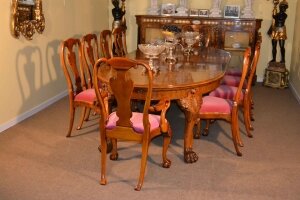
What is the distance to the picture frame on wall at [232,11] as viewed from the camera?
5.96 meters

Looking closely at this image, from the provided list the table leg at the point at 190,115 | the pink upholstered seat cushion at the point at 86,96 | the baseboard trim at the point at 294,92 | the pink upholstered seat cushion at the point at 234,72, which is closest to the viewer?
the table leg at the point at 190,115

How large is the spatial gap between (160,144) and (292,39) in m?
3.83

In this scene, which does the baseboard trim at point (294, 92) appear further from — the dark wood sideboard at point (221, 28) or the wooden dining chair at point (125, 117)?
the wooden dining chair at point (125, 117)

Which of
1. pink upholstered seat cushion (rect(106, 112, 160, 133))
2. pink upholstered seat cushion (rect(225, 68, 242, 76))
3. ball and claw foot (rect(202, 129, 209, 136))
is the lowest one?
ball and claw foot (rect(202, 129, 209, 136))

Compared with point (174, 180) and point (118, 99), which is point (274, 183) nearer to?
point (174, 180)

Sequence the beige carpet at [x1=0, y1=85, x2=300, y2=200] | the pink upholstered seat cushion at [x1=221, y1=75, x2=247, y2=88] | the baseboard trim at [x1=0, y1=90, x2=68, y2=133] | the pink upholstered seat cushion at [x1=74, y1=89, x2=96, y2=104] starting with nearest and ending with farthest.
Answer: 1. the beige carpet at [x1=0, y1=85, x2=300, y2=200]
2. the pink upholstered seat cushion at [x1=74, y1=89, x2=96, y2=104]
3. the baseboard trim at [x1=0, y1=90, x2=68, y2=133]
4. the pink upholstered seat cushion at [x1=221, y1=75, x2=247, y2=88]

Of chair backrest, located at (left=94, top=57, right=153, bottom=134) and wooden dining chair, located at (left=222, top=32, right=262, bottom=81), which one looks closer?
chair backrest, located at (left=94, top=57, right=153, bottom=134)

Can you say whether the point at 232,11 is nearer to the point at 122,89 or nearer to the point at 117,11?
the point at 117,11

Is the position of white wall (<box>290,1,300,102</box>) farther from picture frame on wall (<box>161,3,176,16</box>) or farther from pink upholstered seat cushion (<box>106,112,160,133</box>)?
pink upholstered seat cushion (<box>106,112,160,133</box>)

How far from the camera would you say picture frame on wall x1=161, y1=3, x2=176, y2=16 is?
6094 millimetres

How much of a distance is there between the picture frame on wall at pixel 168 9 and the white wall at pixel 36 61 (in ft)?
4.36

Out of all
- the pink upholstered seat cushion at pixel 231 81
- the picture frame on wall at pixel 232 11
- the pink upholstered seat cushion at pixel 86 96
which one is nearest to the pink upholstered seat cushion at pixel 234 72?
the pink upholstered seat cushion at pixel 231 81

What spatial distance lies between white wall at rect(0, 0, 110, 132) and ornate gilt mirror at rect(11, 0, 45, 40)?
57 millimetres

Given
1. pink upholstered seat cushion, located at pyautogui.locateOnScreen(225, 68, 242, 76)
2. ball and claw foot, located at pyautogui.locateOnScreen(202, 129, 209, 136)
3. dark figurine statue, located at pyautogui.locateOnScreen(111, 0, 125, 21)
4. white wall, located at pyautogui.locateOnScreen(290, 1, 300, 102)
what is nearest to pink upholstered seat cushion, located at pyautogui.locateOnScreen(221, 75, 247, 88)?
pink upholstered seat cushion, located at pyautogui.locateOnScreen(225, 68, 242, 76)
